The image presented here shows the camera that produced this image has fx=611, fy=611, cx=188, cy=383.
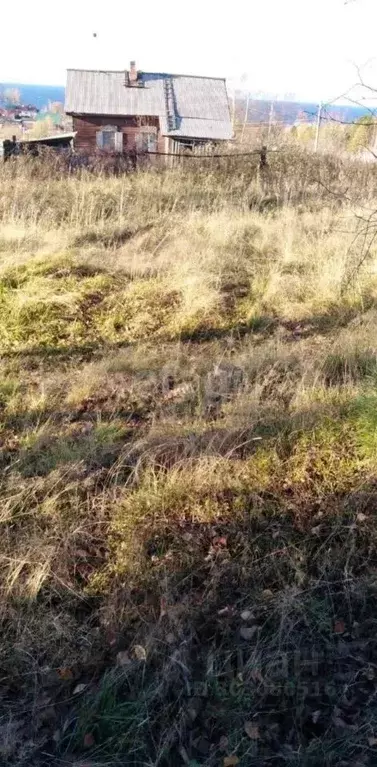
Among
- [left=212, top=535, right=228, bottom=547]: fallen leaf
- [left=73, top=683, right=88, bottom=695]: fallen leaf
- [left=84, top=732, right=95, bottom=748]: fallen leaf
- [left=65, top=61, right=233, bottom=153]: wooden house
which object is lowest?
[left=84, top=732, right=95, bottom=748]: fallen leaf

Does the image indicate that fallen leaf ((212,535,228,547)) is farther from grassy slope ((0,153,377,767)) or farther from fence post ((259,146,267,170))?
fence post ((259,146,267,170))

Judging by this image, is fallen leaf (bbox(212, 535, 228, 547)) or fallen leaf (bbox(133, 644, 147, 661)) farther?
fallen leaf (bbox(212, 535, 228, 547))

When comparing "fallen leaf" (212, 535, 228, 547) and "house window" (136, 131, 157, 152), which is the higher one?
"house window" (136, 131, 157, 152)

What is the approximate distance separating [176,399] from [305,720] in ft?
8.05

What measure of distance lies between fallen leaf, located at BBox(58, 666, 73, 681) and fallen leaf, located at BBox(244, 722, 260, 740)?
78cm

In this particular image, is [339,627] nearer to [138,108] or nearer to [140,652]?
[140,652]

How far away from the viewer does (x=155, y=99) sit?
112 feet

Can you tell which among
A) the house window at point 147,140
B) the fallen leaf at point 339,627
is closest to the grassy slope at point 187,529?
the fallen leaf at point 339,627

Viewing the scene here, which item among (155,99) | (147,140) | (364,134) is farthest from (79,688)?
(155,99)

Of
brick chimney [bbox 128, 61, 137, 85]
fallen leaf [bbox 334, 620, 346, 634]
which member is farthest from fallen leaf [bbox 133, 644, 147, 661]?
brick chimney [bbox 128, 61, 137, 85]

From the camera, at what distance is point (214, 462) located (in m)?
3.39

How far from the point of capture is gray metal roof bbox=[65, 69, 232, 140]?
3319 cm

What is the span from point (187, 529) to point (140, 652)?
0.71 m

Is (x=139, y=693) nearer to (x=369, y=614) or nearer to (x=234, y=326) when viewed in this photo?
(x=369, y=614)
